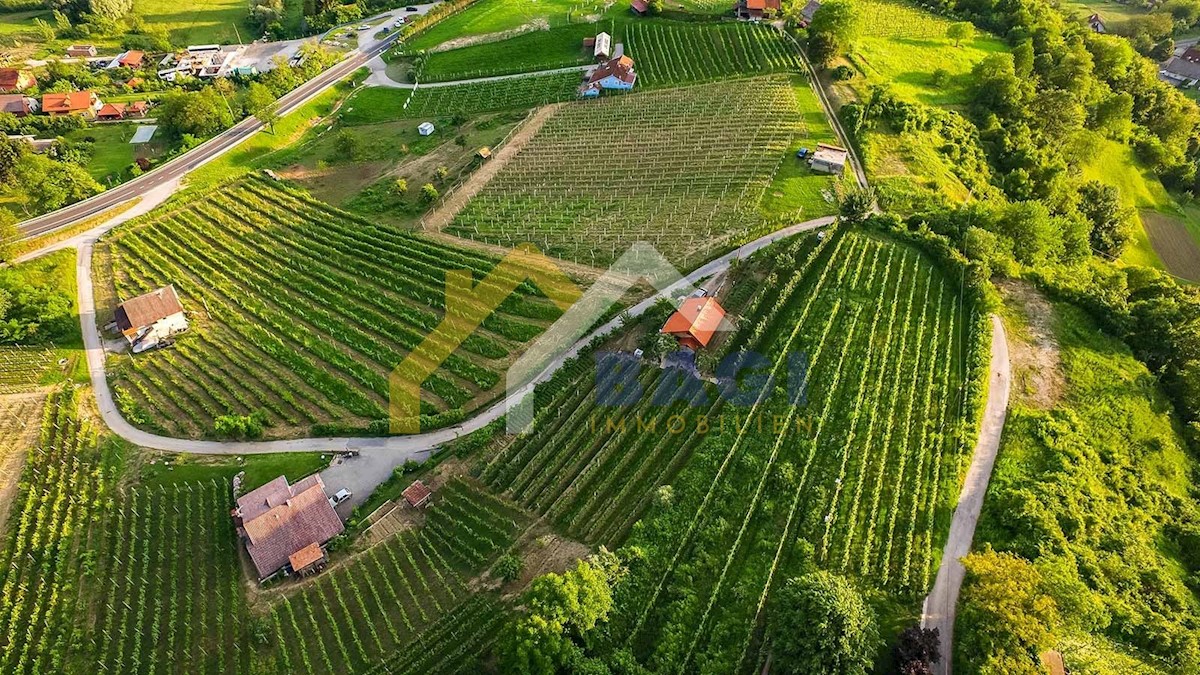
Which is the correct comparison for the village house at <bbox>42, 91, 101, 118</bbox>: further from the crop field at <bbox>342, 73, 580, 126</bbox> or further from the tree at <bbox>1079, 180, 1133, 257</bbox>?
the tree at <bbox>1079, 180, 1133, 257</bbox>

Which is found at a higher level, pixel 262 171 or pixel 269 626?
pixel 262 171

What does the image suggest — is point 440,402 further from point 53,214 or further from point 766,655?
point 53,214

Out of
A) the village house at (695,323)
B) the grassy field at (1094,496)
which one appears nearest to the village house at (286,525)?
the village house at (695,323)

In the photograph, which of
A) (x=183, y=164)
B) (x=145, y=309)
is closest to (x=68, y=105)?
(x=183, y=164)

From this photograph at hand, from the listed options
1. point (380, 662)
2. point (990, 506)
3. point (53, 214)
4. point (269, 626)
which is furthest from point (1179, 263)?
point (53, 214)

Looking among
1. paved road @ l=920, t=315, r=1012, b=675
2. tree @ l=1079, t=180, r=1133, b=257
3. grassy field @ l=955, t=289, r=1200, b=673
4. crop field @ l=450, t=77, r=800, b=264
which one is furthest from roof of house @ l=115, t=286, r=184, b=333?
tree @ l=1079, t=180, r=1133, b=257

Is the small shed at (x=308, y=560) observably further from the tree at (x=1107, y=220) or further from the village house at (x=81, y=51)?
the village house at (x=81, y=51)

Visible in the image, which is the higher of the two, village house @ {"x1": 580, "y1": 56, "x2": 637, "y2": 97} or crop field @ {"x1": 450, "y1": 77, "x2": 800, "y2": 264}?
village house @ {"x1": 580, "y1": 56, "x2": 637, "y2": 97}
